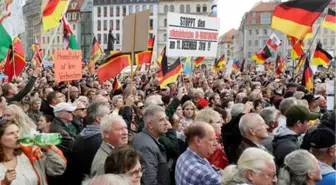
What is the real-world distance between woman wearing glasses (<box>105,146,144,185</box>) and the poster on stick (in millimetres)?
6594

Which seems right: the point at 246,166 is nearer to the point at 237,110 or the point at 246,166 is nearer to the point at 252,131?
the point at 252,131

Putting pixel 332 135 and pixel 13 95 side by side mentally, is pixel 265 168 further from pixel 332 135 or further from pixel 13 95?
pixel 13 95

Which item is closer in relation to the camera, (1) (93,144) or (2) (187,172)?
(2) (187,172)

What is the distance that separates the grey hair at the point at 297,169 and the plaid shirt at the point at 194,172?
543 mm

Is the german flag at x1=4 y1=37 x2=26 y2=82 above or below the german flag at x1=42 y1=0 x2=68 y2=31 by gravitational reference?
below

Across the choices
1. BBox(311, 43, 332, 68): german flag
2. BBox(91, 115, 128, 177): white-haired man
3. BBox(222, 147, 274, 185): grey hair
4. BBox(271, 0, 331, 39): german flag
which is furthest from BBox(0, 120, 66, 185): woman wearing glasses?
BBox(311, 43, 332, 68): german flag

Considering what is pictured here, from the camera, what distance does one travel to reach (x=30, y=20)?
110m

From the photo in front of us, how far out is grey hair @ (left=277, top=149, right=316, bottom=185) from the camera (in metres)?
3.88

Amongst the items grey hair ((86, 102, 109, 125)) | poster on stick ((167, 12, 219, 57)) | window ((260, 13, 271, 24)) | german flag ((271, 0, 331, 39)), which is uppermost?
german flag ((271, 0, 331, 39))

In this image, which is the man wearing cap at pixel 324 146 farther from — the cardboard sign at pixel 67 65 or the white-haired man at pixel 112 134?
the cardboard sign at pixel 67 65

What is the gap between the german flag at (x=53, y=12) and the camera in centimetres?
1165

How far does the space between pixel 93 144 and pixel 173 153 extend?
114 centimetres

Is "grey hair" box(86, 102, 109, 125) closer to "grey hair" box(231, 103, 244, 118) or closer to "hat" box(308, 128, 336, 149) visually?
"grey hair" box(231, 103, 244, 118)

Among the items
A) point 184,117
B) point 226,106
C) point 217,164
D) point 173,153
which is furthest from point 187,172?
point 226,106
